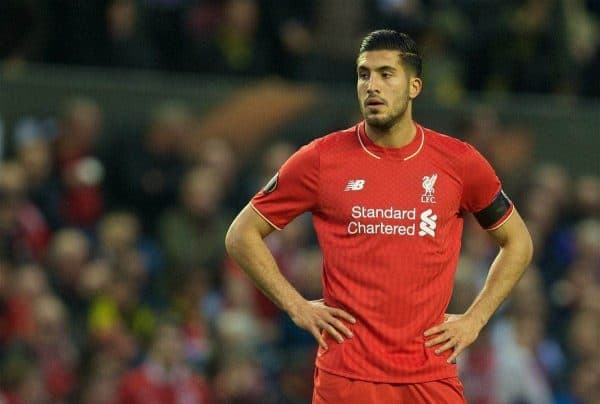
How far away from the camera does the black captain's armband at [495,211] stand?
6.88m

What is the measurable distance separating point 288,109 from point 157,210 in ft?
5.20

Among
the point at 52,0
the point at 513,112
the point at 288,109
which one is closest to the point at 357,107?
the point at 288,109

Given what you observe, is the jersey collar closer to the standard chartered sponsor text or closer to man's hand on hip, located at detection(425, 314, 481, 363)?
the standard chartered sponsor text

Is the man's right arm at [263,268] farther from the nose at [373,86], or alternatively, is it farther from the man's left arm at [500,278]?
the nose at [373,86]

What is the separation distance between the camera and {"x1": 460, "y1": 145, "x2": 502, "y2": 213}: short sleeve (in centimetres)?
676

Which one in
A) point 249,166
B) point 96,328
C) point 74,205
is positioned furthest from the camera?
point 249,166

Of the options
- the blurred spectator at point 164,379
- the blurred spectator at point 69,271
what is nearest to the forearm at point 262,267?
the blurred spectator at point 164,379

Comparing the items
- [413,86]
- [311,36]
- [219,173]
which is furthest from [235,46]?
[413,86]

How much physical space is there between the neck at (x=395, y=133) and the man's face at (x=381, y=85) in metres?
0.07

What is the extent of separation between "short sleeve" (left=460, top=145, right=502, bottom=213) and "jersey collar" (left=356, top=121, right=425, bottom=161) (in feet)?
0.67

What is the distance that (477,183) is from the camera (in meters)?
6.79

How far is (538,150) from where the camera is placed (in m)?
13.9

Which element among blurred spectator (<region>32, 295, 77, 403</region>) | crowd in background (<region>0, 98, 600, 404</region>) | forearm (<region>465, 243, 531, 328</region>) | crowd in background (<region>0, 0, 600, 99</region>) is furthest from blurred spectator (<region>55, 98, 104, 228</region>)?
forearm (<region>465, 243, 531, 328</region>)

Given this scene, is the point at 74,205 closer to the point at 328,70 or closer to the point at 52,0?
the point at 52,0
